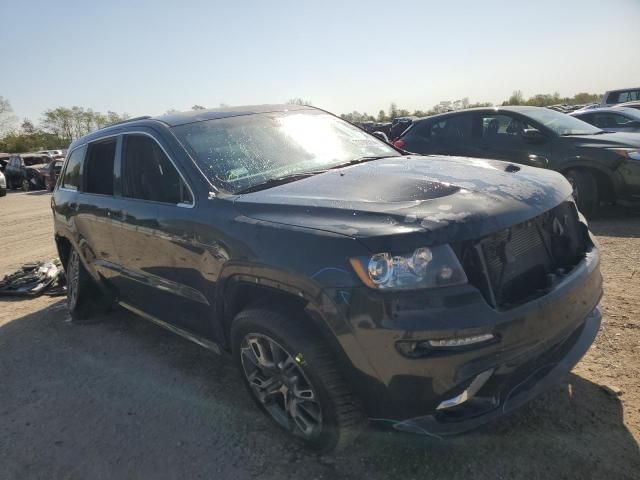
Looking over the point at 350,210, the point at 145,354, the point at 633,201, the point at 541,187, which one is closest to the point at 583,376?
the point at 541,187

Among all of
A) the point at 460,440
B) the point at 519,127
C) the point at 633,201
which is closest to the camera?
the point at 460,440

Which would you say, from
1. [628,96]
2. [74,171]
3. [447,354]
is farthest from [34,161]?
[447,354]

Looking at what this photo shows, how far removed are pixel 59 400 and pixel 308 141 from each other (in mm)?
2521

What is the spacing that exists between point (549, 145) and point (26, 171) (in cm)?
2352

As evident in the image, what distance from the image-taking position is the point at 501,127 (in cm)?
770

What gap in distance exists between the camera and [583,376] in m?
3.12

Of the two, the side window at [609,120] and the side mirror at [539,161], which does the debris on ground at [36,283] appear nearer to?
the side mirror at [539,161]

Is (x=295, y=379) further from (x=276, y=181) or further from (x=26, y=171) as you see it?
(x=26, y=171)

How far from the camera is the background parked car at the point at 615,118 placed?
9.23 metres

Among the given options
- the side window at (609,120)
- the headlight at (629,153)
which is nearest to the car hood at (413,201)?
the headlight at (629,153)

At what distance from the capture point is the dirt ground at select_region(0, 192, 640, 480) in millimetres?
2496

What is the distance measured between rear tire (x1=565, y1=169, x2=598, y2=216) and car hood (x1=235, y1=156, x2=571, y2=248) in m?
4.27

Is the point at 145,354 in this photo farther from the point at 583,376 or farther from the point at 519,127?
the point at 519,127

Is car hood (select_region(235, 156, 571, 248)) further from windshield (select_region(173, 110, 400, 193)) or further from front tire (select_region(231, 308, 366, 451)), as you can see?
front tire (select_region(231, 308, 366, 451))
